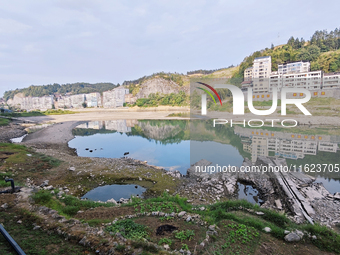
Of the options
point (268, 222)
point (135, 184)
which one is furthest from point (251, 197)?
point (135, 184)

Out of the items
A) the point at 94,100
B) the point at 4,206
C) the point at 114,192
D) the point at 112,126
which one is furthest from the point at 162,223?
the point at 94,100

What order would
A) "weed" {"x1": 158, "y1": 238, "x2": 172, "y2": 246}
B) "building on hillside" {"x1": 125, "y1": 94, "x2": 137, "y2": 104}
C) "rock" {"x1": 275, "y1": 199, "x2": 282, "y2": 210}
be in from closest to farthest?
"weed" {"x1": 158, "y1": 238, "x2": 172, "y2": 246}, "rock" {"x1": 275, "y1": 199, "x2": 282, "y2": 210}, "building on hillside" {"x1": 125, "y1": 94, "x2": 137, "y2": 104}

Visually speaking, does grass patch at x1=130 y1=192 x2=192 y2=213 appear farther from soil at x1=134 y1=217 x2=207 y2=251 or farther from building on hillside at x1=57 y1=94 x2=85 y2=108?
building on hillside at x1=57 y1=94 x2=85 y2=108

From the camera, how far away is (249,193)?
10633 mm

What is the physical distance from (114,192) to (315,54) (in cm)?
9405

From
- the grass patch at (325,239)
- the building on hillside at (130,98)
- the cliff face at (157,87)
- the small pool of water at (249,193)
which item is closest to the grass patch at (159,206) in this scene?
the grass patch at (325,239)

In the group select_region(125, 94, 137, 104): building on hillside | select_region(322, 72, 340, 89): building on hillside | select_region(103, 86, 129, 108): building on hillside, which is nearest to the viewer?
select_region(322, 72, 340, 89): building on hillside

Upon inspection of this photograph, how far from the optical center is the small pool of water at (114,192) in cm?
1005

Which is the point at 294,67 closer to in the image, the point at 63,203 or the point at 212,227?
the point at 212,227

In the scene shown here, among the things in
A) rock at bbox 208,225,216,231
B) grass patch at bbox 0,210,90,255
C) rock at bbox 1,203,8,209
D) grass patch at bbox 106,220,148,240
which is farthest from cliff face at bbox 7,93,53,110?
rock at bbox 208,225,216,231

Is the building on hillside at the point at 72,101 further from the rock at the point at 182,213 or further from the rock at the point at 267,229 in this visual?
the rock at the point at 267,229

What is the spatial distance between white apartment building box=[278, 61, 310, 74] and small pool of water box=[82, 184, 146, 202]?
67.3 meters

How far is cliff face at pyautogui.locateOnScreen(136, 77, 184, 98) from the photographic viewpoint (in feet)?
350

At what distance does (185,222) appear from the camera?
5.93 metres
